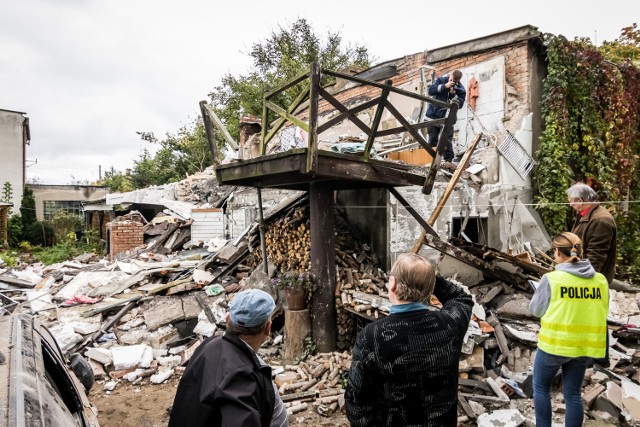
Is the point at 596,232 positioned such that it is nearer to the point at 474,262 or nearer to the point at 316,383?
the point at 474,262

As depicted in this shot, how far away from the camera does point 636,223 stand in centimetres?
938

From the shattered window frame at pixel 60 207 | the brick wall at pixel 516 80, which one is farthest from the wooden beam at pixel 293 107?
the shattered window frame at pixel 60 207

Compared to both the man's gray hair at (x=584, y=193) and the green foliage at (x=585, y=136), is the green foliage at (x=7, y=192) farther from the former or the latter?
the man's gray hair at (x=584, y=193)

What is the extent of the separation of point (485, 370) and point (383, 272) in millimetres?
2137

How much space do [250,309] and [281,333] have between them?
16.0ft

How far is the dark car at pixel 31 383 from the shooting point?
1.61m

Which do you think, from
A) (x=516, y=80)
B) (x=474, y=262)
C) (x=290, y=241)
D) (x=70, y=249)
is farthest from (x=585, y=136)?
(x=70, y=249)

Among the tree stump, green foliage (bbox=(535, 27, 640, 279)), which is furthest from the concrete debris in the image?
green foliage (bbox=(535, 27, 640, 279))

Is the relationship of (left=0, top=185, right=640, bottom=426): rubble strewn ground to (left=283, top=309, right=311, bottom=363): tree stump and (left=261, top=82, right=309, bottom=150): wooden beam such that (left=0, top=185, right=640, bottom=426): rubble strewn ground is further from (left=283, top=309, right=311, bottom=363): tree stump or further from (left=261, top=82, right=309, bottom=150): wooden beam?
(left=261, top=82, right=309, bottom=150): wooden beam

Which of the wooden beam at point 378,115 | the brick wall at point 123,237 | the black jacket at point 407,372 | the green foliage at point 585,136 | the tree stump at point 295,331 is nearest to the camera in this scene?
the black jacket at point 407,372

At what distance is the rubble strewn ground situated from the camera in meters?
4.62

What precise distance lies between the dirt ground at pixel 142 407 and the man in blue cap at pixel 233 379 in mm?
2867

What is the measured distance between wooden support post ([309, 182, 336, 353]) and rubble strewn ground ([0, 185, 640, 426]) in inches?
7.7

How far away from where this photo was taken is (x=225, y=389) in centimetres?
178
